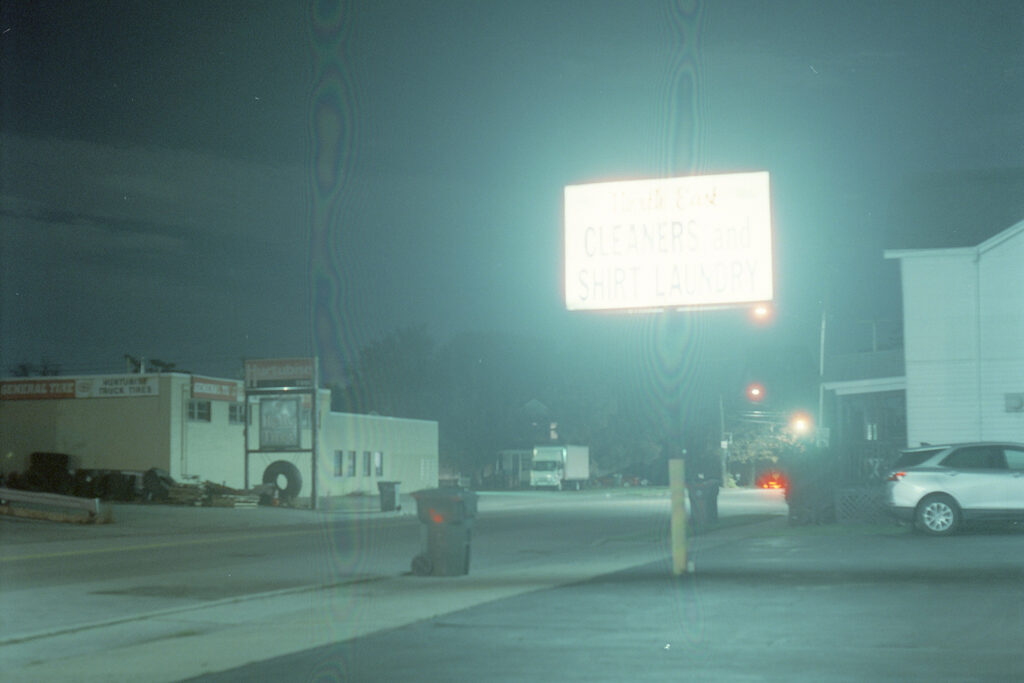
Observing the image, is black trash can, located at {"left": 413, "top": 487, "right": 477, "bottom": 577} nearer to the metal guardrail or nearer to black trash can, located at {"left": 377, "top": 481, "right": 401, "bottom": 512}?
the metal guardrail

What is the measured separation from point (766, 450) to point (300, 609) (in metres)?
67.6

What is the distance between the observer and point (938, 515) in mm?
20344

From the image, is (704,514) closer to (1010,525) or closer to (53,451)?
(1010,525)

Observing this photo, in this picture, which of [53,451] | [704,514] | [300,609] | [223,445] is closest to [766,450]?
[223,445]

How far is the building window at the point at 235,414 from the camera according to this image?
53094mm

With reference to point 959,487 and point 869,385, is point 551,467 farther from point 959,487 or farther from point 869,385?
point 959,487

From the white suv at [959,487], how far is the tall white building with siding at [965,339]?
5.83 meters

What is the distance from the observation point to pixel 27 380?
51.8 meters

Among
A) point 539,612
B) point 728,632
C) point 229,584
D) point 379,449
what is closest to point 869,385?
point 229,584

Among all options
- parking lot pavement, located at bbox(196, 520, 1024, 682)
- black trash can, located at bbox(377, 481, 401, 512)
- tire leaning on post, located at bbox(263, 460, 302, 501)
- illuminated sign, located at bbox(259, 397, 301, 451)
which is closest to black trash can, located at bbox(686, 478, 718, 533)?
parking lot pavement, located at bbox(196, 520, 1024, 682)

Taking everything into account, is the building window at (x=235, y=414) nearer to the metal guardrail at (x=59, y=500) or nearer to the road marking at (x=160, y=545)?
the metal guardrail at (x=59, y=500)

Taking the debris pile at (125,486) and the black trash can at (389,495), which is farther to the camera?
the debris pile at (125,486)

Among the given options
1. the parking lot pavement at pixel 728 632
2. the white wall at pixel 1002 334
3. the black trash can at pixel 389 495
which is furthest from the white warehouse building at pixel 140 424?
the parking lot pavement at pixel 728 632

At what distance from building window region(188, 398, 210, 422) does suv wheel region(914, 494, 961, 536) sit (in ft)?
120
